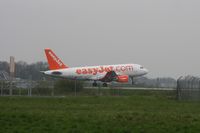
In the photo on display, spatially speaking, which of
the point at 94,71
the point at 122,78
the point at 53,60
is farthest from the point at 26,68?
the point at 122,78

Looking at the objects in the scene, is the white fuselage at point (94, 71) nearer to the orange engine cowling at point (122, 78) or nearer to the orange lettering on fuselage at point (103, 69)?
the orange lettering on fuselage at point (103, 69)

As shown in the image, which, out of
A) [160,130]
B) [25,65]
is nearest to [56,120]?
[160,130]

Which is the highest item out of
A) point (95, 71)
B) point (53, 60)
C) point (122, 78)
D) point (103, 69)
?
point (53, 60)

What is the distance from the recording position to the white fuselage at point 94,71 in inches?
2431

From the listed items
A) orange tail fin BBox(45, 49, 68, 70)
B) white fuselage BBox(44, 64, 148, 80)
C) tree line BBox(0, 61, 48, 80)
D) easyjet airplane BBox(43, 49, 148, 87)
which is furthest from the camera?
tree line BBox(0, 61, 48, 80)

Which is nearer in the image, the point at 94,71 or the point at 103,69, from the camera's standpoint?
the point at 94,71

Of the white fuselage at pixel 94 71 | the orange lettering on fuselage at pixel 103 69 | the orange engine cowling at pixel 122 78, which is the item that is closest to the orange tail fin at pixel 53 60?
the white fuselage at pixel 94 71

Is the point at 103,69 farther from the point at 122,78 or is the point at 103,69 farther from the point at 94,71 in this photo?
the point at 122,78

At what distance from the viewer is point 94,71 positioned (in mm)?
61688

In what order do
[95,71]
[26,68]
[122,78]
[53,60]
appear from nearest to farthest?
[122,78]
[95,71]
[53,60]
[26,68]

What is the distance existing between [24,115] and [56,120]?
5.10ft

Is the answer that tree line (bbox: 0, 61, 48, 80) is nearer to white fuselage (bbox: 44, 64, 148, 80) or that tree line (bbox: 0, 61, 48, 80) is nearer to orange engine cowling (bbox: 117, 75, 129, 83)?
white fuselage (bbox: 44, 64, 148, 80)

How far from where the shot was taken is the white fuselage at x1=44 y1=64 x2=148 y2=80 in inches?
2431

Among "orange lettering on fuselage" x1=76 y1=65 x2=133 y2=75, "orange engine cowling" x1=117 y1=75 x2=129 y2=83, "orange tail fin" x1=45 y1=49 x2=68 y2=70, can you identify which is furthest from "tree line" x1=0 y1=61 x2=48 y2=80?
"orange engine cowling" x1=117 y1=75 x2=129 y2=83
